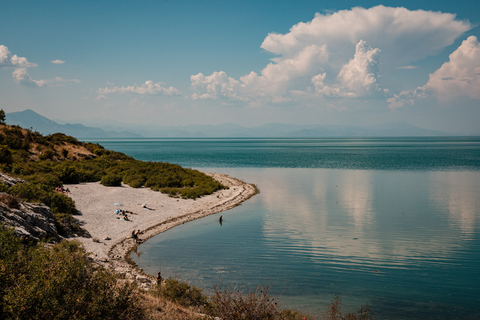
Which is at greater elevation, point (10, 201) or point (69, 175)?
point (10, 201)

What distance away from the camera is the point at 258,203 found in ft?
151

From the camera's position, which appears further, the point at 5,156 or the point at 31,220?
the point at 5,156

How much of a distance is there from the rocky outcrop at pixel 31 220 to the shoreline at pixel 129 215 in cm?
276

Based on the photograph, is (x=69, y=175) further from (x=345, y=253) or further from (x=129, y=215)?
(x=345, y=253)

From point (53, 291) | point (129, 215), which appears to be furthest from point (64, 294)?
point (129, 215)

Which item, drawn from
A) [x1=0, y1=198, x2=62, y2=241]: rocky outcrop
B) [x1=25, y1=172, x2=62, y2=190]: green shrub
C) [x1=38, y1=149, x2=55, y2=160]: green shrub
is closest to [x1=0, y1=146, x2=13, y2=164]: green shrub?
[x1=25, y1=172, x2=62, y2=190]: green shrub

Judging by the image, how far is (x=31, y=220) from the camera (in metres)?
21.3

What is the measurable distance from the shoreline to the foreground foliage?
7.11 m

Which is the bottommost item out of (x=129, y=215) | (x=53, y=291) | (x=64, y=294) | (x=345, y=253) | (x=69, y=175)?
(x=345, y=253)

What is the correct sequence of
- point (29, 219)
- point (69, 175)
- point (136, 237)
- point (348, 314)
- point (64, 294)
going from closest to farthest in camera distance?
point (64, 294) < point (348, 314) < point (29, 219) < point (136, 237) < point (69, 175)

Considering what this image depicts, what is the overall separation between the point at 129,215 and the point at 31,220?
1428 centimetres

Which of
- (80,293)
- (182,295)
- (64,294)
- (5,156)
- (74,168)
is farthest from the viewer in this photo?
(74,168)

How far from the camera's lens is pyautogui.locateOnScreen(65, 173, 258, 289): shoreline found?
22.8 meters

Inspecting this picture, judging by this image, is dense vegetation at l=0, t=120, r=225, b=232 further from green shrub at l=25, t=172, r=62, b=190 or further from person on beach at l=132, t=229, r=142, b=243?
person on beach at l=132, t=229, r=142, b=243
